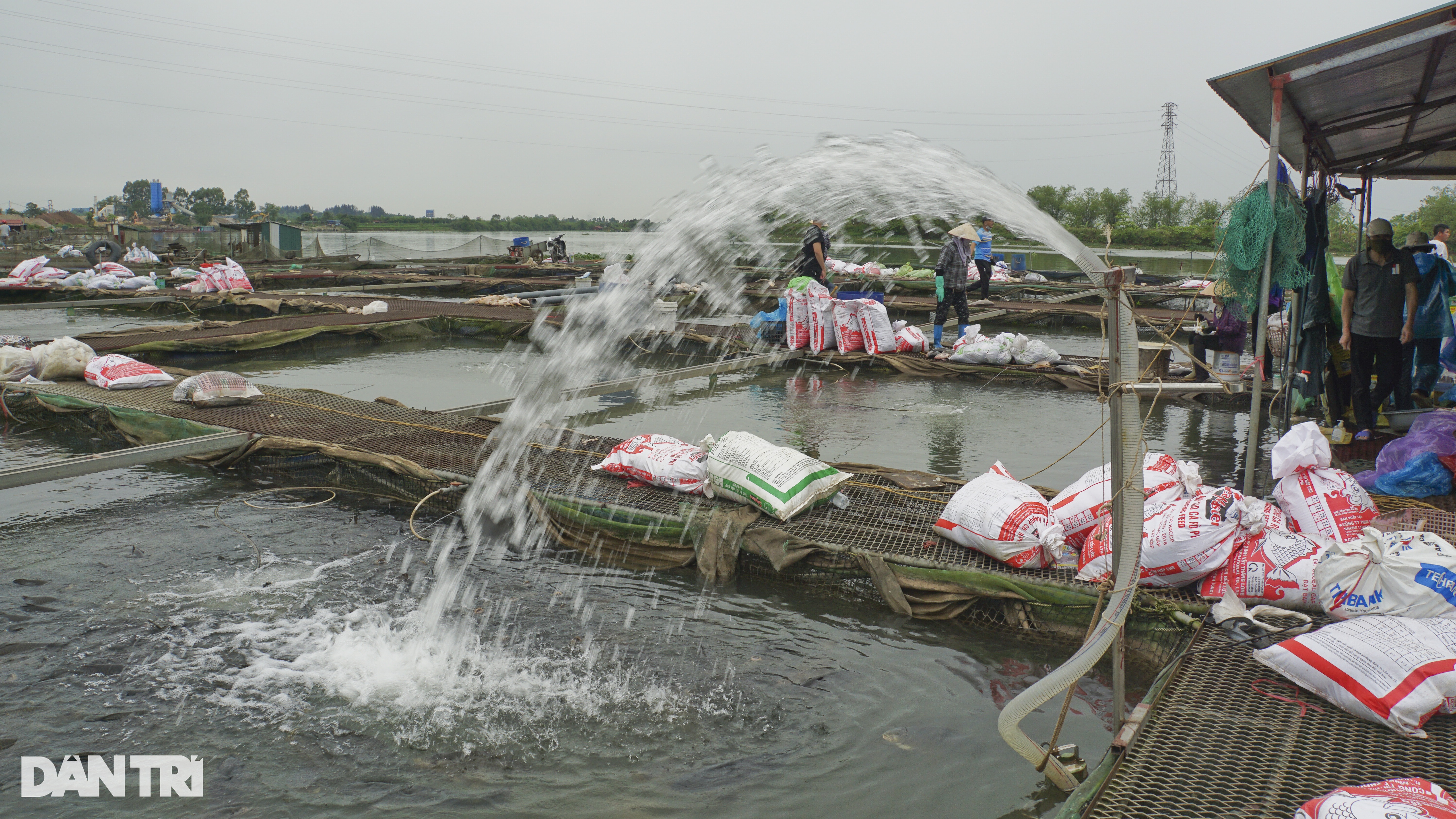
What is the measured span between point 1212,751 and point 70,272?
82.7ft

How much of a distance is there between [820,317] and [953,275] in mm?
1810

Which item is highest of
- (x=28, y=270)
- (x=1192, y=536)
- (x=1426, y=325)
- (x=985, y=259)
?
(x=985, y=259)

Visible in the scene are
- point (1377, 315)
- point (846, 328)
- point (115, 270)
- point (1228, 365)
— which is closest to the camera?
point (1377, 315)

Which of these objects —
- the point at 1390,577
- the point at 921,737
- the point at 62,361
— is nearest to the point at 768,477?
the point at 921,737

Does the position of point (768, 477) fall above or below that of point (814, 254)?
below

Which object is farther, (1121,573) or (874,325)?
(874,325)

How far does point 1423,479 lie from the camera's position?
4500 millimetres

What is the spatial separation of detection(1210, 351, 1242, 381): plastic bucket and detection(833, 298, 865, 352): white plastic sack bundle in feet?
13.4

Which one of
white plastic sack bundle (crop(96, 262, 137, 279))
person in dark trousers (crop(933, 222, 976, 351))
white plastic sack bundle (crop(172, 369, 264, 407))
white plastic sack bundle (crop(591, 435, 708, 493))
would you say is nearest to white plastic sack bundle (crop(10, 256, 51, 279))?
white plastic sack bundle (crop(96, 262, 137, 279))

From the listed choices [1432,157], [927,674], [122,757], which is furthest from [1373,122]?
[122,757]

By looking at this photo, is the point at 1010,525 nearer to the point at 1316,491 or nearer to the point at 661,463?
the point at 1316,491

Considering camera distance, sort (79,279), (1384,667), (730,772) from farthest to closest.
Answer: (79,279) → (730,772) → (1384,667)

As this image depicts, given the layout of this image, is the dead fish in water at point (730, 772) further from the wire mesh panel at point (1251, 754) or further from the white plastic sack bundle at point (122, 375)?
the white plastic sack bundle at point (122, 375)

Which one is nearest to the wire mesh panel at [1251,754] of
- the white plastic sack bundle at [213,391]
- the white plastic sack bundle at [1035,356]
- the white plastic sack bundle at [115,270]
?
the white plastic sack bundle at [213,391]
